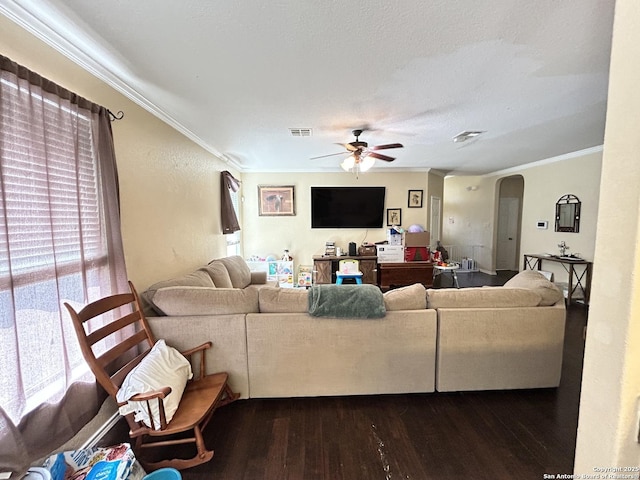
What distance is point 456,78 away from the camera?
6.23ft

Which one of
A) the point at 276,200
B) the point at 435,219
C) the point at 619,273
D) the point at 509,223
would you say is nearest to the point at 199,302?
the point at 619,273

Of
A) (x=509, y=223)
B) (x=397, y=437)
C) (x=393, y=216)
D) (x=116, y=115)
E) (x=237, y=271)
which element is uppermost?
(x=116, y=115)

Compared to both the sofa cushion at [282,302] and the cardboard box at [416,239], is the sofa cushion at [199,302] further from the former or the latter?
the cardboard box at [416,239]

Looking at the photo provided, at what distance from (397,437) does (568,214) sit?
482 cm

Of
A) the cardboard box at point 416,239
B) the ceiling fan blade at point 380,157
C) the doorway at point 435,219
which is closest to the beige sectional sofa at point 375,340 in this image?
the ceiling fan blade at point 380,157

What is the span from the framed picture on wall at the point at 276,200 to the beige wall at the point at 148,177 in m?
1.91

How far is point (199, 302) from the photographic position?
1.95 m

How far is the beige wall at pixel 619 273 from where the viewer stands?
581mm

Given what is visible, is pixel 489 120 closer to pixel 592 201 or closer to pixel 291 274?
pixel 592 201

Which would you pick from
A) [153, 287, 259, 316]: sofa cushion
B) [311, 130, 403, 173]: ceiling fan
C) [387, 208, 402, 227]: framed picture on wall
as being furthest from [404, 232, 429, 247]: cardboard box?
[153, 287, 259, 316]: sofa cushion

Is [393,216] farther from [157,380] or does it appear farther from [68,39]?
[68,39]

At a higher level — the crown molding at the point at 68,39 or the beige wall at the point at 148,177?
the crown molding at the point at 68,39

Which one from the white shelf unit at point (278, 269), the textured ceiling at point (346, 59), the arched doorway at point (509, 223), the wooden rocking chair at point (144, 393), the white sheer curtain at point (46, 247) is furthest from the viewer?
the arched doorway at point (509, 223)

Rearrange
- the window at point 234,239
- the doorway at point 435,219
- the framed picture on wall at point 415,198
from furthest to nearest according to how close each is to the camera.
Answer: the doorway at point 435,219
the framed picture on wall at point 415,198
the window at point 234,239
